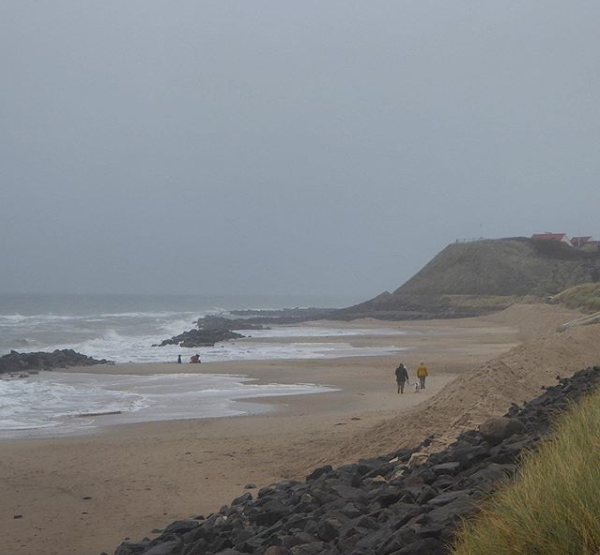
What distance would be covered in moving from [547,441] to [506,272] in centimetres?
9489

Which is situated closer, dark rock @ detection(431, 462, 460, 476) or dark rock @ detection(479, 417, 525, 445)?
dark rock @ detection(431, 462, 460, 476)

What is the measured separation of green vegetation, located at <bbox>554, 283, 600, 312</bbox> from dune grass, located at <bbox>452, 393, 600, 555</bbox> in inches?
1717

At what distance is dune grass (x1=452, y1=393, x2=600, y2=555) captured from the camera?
14.4 feet

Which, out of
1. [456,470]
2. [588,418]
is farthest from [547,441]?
[456,470]

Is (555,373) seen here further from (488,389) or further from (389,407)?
(389,407)

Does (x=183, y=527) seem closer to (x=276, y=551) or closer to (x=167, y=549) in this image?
(x=167, y=549)

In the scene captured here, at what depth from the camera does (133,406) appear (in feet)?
71.9

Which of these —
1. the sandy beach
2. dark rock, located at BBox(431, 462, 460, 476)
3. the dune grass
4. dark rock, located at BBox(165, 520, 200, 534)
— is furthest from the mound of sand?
the dune grass

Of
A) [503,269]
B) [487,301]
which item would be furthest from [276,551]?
[503,269]

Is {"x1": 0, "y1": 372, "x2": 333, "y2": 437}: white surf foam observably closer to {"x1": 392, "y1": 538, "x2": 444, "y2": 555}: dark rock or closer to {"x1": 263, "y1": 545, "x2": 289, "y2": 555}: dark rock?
{"x1": 263, "y1": 545, "x2": 289, "y2": 555}: dark rock

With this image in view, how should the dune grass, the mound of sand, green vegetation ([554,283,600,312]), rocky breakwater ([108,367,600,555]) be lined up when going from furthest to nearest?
green vegetation ([554,283,600,312])
the mound of sand
rocky breakwater ([108,367,600,555])
the dune grass

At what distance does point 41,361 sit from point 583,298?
3342cm

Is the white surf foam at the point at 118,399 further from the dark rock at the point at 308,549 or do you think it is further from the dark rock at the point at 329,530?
the dark rock at the point at 308,549

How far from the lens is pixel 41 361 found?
3812cm
